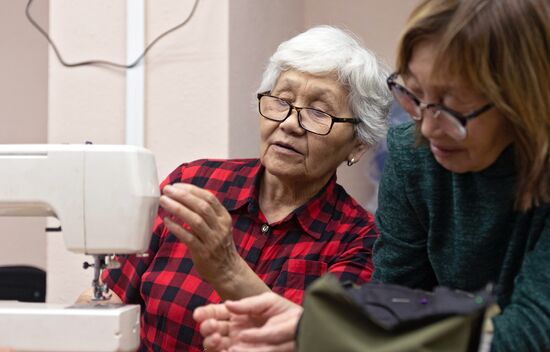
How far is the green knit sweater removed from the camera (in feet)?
3.73

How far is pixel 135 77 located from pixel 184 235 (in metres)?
0.96

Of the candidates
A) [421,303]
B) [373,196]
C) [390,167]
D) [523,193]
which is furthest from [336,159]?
[373,196]

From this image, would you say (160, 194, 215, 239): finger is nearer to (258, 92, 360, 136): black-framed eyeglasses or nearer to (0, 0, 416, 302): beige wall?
(258, 92, 360, 136): black-framed eyeglasses

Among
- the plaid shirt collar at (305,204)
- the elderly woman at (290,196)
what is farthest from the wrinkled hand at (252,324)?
the plaid shirt collar at (305,204)

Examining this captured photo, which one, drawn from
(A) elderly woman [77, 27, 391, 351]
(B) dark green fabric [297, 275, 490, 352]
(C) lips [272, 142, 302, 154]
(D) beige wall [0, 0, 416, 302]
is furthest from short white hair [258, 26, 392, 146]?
(B) dark green fabric [297, 275, 490, 352]

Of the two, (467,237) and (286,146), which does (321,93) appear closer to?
(286,146)

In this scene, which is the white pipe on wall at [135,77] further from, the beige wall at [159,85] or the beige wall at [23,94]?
the beige wall at [23,94]

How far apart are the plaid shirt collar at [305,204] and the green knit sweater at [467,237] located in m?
0.34

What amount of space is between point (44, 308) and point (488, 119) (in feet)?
2.35

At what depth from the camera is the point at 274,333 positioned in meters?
1.11

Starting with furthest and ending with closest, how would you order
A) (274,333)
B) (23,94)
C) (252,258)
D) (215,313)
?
(23,94), (252,258), (215,313), (274,333)

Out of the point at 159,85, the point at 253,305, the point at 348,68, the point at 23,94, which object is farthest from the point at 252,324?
the point at 23,94

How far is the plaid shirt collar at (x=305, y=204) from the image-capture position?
69.6 inches

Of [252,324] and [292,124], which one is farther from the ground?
[292,124]
